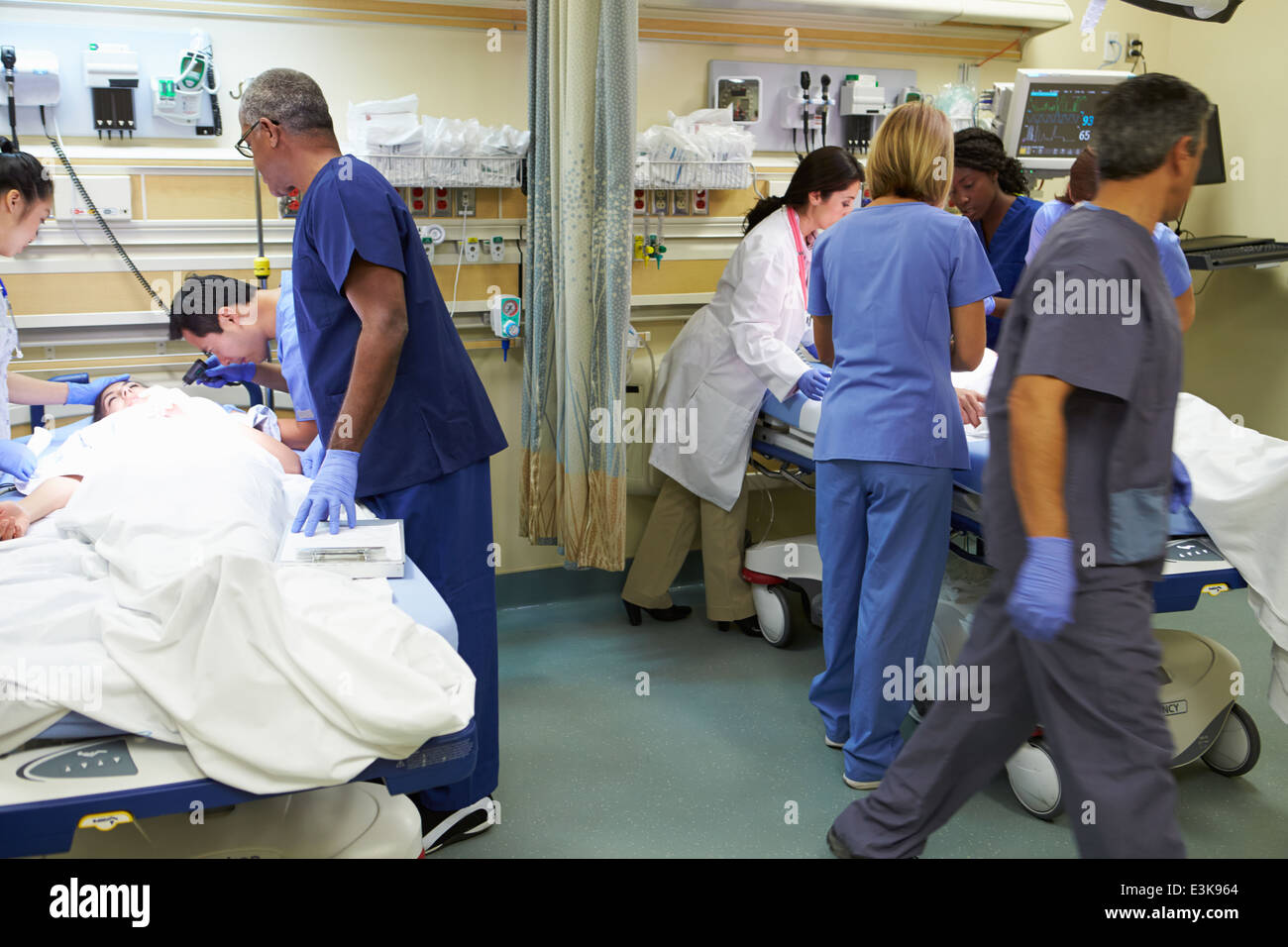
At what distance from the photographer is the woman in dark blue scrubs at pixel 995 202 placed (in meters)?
3.22

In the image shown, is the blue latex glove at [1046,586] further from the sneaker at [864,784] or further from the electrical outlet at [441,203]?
the electrical outlet at [441,203]

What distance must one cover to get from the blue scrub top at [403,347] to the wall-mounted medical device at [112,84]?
1223 mm

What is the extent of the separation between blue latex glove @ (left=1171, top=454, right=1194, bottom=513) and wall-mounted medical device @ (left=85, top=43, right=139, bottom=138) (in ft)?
9.69

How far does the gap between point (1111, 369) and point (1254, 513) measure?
855mm

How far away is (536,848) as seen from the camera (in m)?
2.33

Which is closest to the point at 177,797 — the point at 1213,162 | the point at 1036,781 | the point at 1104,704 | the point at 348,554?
the point at 348,554

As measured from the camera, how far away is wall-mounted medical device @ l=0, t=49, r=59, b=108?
2.84m

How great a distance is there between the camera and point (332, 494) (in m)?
2.01

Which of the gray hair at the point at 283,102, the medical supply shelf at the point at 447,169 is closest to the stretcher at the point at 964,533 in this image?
the medical supply shelf at the point at 447,169

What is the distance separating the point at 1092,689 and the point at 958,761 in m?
0.39

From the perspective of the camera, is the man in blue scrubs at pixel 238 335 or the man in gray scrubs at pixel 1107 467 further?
the man in blue scrubs at pixel 238 335

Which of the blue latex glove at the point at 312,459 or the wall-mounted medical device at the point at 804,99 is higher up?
the wall-mounted medical device at the point at 804,99

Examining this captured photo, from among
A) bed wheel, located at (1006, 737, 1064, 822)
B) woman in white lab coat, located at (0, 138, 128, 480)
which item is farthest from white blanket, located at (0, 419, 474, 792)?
bed wheel, located at (1006, 737, 1064, 822)

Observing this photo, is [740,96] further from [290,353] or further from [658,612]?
[290,353]
